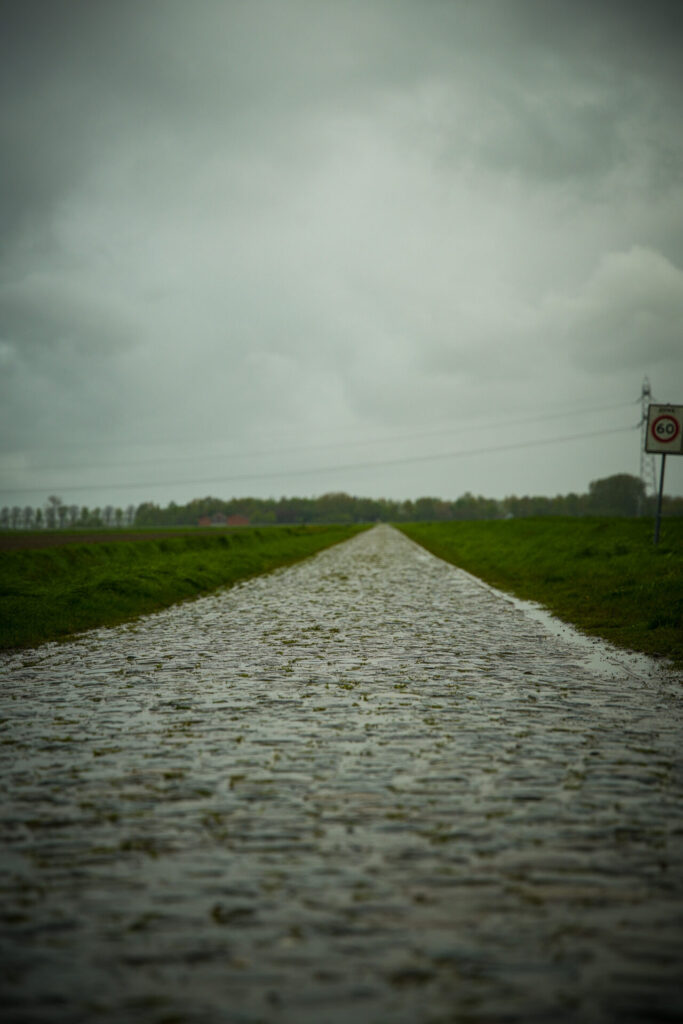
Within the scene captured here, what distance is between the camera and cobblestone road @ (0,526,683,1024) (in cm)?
362

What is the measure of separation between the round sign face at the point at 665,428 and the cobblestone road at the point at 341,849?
1520 centimetres

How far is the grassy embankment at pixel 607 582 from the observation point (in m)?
15.7

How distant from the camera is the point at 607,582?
22859 mm

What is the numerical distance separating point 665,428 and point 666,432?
0.13m

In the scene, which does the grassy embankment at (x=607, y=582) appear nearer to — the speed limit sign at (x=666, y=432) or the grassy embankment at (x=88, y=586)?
the speed limit sign at (x=666, y=432)

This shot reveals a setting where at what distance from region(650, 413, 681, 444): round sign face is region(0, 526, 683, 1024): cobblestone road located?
1520 cm

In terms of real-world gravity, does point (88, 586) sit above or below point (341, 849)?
above

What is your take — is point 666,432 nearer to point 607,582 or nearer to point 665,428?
point 665,428

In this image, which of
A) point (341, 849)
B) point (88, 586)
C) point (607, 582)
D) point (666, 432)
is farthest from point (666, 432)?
point (341, 849)

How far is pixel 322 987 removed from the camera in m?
3.61

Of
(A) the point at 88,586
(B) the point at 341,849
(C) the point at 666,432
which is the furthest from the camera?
(C) the point at 666,432

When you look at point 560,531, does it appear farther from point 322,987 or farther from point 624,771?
point 322,987

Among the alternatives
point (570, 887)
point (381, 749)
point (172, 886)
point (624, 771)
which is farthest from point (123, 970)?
point (624, 771)

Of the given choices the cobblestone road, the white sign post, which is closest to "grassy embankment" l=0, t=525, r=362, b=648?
the cobblestone road
